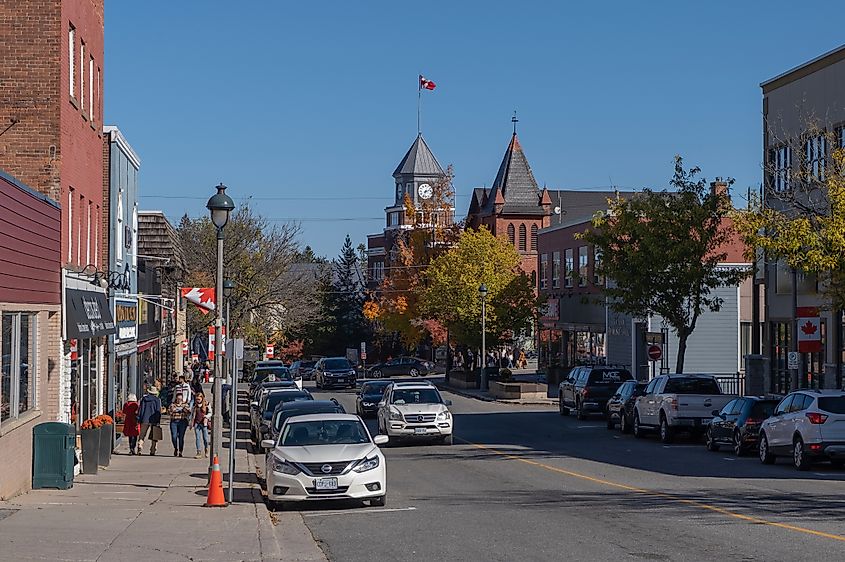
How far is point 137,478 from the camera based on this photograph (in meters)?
23.9

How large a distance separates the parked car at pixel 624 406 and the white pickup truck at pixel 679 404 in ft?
3.77

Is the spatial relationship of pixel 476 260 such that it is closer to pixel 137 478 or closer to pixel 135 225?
pixel 135 225

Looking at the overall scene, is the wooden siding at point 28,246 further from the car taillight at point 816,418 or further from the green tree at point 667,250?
the green tree at point 667,250

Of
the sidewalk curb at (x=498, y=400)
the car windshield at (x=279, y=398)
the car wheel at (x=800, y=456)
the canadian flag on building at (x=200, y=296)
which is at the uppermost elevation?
→ the canadian flag on building at (x=200, y=296)

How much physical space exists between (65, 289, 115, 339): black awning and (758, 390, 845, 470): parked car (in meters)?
14.2

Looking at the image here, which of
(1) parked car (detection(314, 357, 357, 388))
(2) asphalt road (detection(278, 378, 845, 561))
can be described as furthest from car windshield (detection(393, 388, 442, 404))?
(1) parked car (detection(314, 357, 357, 388))

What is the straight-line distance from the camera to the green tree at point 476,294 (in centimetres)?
6919

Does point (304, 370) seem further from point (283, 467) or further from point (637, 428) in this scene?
point (283, 467)

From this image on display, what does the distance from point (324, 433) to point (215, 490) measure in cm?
230

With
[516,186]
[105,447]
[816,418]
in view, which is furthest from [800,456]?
[516,186]

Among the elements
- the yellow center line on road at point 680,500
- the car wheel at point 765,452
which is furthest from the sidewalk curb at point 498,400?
the car wheel at point 765,452

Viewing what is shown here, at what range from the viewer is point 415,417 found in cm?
3231

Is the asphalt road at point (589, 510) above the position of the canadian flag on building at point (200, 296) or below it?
below

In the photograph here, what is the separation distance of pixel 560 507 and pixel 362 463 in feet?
10.3
